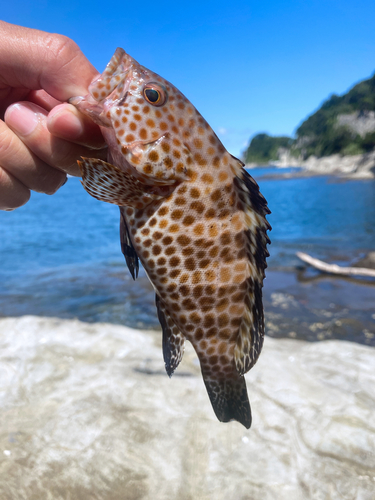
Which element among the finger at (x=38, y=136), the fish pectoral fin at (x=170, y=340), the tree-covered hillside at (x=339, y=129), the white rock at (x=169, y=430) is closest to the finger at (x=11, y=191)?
the finger at (x=38, y=136)

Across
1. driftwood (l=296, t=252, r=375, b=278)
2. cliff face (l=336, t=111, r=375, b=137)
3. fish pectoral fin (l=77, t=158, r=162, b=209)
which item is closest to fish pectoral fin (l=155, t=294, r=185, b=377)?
fish pectoral fin (l=77, t=158, r=162, b=209)

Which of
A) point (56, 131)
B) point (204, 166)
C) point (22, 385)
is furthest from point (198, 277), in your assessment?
point (22, 385)

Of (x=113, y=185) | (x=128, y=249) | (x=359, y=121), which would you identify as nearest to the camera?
(x=113, y=185)

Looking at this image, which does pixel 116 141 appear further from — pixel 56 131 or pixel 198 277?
pixel 198 277

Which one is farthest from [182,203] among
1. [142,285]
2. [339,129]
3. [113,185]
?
[339,129]

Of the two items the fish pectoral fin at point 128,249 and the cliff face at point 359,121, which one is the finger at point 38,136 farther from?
the cliff face at point 359,121

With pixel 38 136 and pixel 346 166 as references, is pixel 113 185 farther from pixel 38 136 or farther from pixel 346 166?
pixel 346 166

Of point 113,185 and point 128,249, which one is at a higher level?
point 113,185
